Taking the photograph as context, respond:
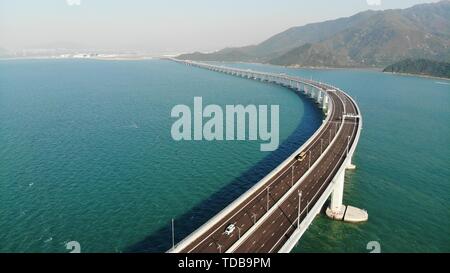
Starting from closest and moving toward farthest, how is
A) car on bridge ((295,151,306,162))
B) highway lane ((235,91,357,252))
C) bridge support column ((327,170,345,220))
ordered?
1. highway lane ((235,91,357,252))
2. bridge support column ((327,170,345,220))
3. car on bridge ((295,151,306,162))

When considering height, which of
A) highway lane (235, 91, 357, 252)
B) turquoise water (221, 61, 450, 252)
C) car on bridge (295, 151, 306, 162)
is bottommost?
Result: turquoise water (221, 61, 450, 252)

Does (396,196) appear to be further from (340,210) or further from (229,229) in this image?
(229,229)

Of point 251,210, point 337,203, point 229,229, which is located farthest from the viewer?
point 337,203

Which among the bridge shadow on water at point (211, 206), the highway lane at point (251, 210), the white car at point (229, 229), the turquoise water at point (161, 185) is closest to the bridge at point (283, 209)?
the highway lane at point (251, 210)

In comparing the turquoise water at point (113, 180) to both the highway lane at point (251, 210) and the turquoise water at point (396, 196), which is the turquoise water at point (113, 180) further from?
the turquoise water at point (396, 196)

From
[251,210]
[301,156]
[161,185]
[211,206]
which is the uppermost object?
[301,156]

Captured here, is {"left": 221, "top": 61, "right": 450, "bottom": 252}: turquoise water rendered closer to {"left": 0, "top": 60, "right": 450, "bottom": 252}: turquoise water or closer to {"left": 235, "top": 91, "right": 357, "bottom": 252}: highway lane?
{"left": 0, "top": 60, "right": 450, "bottom": 252}: turquoise water

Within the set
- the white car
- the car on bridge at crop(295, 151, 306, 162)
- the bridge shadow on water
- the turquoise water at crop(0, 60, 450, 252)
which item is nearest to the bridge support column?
the turquoise water at crop(0, 60, 450, 252)

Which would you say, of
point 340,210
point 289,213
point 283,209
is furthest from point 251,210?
point 340,210

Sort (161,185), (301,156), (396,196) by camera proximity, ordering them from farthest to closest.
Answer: (301,156) < (161,185) < (396,196)

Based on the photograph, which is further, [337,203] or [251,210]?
[337,203]
